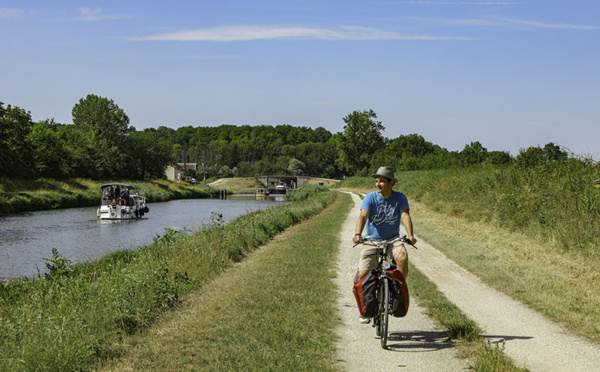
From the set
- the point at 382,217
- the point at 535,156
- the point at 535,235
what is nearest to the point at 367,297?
the point at 382,217

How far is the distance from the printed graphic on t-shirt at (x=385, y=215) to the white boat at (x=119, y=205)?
38987 mm

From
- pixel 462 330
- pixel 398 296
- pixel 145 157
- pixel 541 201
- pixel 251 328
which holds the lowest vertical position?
pixel 251 328

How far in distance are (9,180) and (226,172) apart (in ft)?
403

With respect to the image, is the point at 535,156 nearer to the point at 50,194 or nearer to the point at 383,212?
the point at 383,212

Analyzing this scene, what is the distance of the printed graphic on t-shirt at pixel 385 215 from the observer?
7.20 m

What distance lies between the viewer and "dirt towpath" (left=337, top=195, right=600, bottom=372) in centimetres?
630

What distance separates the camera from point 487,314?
868 cm

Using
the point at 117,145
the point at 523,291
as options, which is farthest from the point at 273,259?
the point at 117,145

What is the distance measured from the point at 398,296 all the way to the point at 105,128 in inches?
3463

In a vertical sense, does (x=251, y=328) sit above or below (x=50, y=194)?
below

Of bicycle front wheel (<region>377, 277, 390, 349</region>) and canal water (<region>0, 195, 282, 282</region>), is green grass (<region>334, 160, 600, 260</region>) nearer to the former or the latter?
bicycle front wheel (<region>377, 277, 390, 349</region>)

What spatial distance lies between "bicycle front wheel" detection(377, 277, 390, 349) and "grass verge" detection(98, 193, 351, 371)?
591mm

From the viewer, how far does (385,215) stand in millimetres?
7203

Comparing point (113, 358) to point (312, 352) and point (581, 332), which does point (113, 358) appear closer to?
point (312, 352)
